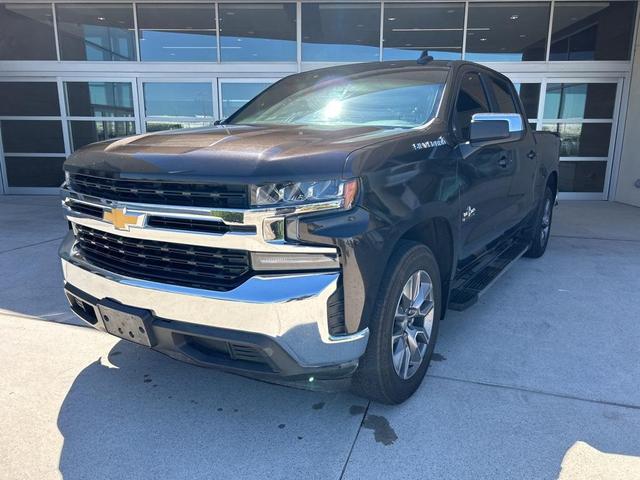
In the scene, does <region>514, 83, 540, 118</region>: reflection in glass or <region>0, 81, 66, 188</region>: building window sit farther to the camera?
<region>0, 81, 66, 188</region>: building window

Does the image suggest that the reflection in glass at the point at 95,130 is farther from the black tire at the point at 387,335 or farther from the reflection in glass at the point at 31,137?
the black tire at the point at 387,335

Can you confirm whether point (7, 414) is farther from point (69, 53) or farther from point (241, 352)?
point (69, 53)

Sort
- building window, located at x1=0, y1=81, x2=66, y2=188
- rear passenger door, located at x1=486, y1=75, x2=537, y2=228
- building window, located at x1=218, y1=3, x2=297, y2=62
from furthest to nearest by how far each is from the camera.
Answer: building window, located at x1=0, y1=81, x2=66, y2=188, building window, located at x1=218, y1=3, x2=297, y2=62, rear passenger door, located at x1=486, y1=75, x2=537, y2=228

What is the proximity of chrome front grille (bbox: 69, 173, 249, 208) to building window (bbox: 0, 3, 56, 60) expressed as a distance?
9775 mm

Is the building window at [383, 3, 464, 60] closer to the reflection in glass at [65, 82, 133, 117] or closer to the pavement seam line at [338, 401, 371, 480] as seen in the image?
the reflection in glass at [65, 82, 133, 117]

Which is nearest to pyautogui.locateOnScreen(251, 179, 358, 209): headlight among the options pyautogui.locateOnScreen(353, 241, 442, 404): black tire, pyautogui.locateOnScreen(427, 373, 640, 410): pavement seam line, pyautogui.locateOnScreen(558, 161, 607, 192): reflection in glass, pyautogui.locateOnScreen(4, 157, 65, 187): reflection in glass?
pyautogui.locateOnScreen(353, 241, 442, 404): black tire

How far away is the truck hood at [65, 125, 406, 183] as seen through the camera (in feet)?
6.75

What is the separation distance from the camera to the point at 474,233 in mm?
3449

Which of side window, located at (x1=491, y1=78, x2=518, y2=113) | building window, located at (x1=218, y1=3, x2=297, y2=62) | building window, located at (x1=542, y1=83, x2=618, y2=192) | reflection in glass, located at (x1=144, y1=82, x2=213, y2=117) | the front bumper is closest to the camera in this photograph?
the front bumper

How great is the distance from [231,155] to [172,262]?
0.57 metres

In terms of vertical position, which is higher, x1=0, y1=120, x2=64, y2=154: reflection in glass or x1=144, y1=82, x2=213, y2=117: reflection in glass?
x1=144, y1=82, x2=213, y2=117: reflection in glass

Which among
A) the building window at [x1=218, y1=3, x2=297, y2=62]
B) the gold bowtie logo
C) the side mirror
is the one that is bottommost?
the gold bowtie logo

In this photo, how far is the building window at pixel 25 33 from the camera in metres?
10.3

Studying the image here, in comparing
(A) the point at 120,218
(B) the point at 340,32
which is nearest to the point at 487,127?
(A) the point at 120,218
